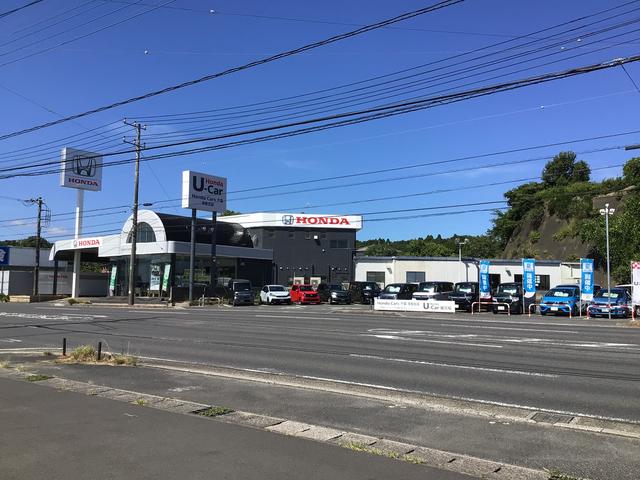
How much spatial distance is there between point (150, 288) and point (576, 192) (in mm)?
55255

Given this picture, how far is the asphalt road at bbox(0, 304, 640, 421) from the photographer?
31.0 feet

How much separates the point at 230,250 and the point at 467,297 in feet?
86.9

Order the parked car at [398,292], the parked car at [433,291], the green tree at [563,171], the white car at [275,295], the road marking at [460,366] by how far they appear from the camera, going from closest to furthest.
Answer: the road marking at [460,366], the parked car at [433,291], the parked car at [398,292], the white car at [275,295], the green tree at [563,171]

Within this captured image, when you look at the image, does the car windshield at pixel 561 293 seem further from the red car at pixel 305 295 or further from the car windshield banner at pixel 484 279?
the red car at pixel 305 295

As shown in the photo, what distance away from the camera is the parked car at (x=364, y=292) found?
152ft

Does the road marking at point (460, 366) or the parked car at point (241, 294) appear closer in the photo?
the road marking at point (460, 366)

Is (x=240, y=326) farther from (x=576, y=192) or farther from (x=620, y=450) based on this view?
(x=576, y=192)

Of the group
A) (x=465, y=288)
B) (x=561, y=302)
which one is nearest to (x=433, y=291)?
(x=465, y=288)

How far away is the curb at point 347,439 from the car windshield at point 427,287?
30.1m

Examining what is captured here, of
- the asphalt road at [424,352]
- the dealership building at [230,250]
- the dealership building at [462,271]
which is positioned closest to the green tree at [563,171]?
the dealership building at [462,271]

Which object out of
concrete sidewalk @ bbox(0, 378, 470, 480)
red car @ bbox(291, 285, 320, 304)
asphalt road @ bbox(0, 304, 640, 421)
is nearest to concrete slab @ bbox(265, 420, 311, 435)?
concrete sidewalk @ bbox(0, 378, 470, 480)

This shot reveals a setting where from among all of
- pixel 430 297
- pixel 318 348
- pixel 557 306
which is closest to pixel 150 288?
pixel 430 297

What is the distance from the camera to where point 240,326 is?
73.4ft

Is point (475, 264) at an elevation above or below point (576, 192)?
below
